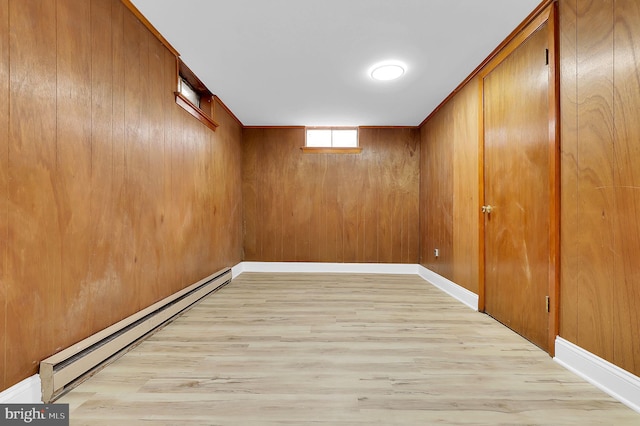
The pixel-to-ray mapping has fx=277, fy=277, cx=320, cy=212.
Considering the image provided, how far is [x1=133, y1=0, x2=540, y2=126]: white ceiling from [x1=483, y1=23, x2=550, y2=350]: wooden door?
0.35 meters

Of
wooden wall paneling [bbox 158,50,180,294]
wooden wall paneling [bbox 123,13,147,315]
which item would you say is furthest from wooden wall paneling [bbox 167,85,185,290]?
wooden wall paneling [bbox 123,13,147,315]

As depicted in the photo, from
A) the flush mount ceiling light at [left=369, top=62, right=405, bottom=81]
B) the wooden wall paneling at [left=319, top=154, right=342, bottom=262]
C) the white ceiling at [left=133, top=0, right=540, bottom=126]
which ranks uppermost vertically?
the white ceiling at [left=133, top=0, right=540, bottom=126]

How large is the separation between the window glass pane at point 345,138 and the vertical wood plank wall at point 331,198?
5.4 inches

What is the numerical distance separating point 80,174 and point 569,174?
286cm

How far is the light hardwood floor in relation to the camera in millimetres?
1272

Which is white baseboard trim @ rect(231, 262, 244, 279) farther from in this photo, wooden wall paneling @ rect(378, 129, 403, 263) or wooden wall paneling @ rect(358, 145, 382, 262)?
wooden wall paneling @ rect(378, 129, 403, 263)

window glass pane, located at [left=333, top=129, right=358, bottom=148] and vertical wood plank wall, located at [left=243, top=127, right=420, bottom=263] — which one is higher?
window glass pane, located at [left=333, top=129, right=358, bottom=148]

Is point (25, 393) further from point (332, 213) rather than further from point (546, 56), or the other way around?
point (332, 213)

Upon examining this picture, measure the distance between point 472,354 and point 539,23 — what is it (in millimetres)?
2324

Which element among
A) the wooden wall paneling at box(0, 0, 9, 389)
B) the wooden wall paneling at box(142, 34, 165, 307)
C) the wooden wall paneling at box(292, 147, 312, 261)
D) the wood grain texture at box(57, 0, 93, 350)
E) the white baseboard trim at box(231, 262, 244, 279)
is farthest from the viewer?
the wooden wall paneling at box(292, 147, 312, 261)

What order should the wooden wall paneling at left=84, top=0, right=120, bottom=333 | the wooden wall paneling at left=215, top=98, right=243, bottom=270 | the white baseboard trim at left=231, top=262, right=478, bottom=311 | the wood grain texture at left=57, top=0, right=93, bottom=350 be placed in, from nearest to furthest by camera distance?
the wood grain texture at left=57, top=0, right=93, bottom=350 → the wooden wall paneling at left=84, top=0, right=120, bottom=333 → the wooden wall paneling at left=215, top=98, right=243, bottom=270 → the white baseboard trim at left=231, top=262, right=478, bottom=311

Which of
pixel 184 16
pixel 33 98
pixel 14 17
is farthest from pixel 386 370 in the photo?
pixel 184 16

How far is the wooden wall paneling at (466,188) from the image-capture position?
2.81 metres

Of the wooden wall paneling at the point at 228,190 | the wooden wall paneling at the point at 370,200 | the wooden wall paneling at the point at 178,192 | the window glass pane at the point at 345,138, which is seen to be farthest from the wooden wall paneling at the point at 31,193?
the wooden wall paneling at the point at 370,200
